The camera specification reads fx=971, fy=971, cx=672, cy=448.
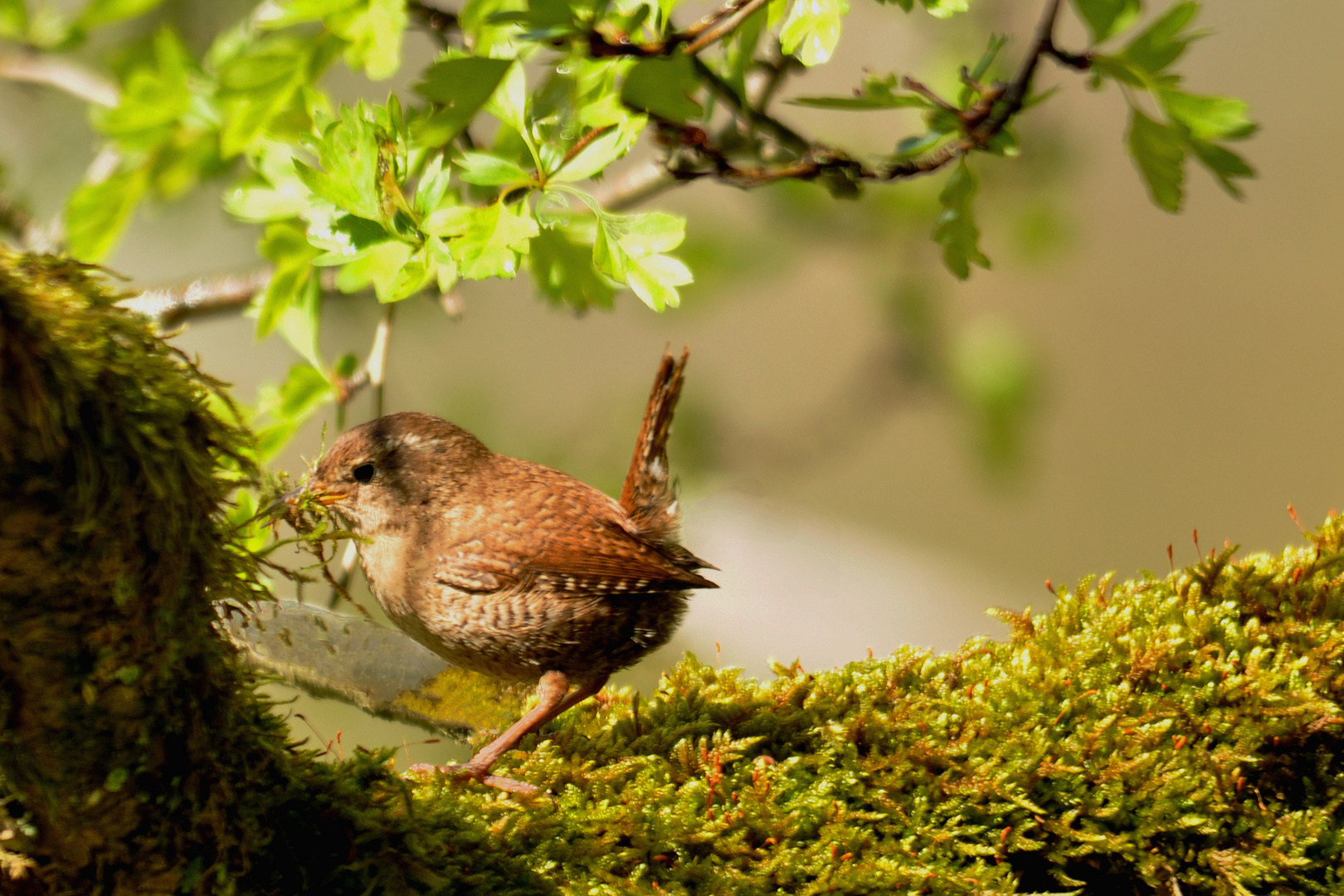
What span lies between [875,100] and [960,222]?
0.71 ft

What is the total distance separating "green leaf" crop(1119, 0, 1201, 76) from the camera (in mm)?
1102

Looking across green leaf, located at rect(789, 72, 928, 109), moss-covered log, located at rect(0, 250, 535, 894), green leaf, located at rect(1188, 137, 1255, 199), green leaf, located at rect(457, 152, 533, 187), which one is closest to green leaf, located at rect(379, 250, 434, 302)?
green leaf, located at rect(457, 152, 533, 187)

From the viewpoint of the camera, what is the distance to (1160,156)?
3.89ft

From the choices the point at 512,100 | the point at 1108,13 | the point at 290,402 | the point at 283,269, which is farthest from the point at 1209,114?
the point at 290,402

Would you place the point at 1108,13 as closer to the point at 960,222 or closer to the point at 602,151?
the point at 960,222

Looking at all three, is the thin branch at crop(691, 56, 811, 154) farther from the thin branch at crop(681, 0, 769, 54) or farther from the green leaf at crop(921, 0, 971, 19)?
the green leaf at crop(921, 0, 971, 19)

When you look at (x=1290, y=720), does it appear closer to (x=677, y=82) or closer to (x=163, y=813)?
(x=677, y=82)

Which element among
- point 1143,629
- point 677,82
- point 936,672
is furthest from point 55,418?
point 1143,629

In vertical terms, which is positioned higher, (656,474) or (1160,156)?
(1160,156)

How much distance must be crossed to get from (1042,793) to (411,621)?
3.07 feet

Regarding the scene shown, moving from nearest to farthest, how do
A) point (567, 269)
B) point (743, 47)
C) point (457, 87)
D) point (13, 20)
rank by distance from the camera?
point (457, 87)
point (743, 47)
point (567, 269)
point (13, 20)

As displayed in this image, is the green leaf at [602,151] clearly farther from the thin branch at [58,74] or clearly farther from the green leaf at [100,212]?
the thin branch at [58,74]

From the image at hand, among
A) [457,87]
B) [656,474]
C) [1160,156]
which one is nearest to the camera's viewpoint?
[457,87]

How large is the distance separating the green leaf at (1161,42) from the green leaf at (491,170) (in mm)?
725
